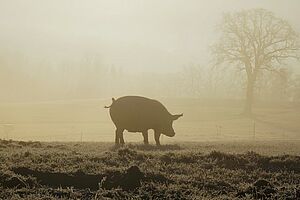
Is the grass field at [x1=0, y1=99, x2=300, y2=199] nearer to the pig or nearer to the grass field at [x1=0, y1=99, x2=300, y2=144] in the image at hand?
the pig

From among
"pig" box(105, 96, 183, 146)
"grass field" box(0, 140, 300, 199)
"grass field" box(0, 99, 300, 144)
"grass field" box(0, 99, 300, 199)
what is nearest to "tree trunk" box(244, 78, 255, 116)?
"grass field" box(0, 99, 300, 144)

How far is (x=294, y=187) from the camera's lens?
1220 cm

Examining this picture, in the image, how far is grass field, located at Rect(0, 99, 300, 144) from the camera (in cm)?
4759

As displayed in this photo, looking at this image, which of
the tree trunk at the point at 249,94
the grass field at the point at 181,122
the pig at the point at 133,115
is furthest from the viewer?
the tree trunk at the point at 249,94

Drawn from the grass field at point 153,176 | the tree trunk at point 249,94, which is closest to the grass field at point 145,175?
the grass field at point 153,176

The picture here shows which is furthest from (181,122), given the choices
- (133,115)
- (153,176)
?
(153,176)

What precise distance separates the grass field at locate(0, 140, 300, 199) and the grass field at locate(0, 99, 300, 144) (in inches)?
924

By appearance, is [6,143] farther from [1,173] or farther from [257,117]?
[257,117]

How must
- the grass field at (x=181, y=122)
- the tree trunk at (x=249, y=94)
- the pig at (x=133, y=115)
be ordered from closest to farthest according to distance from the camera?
the pig at (x=133, y=115)
the grass field at (x=181, y=122)
the tree trunk at (x=249, y=94)

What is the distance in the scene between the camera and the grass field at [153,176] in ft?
37.0

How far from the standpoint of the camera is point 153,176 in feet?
42.9

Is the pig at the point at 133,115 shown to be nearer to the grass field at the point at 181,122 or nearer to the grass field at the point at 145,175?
the grass field at the point at 145,175

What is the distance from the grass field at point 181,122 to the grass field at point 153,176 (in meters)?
23.5

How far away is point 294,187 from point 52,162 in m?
7.17
